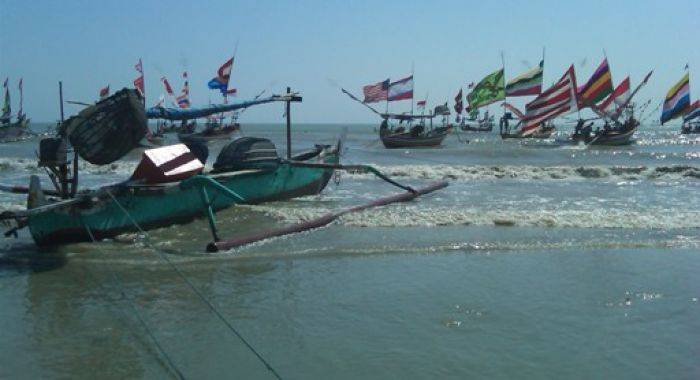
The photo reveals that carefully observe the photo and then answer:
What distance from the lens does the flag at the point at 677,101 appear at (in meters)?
47.5

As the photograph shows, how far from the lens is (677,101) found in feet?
157

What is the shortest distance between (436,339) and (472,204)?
9413mm

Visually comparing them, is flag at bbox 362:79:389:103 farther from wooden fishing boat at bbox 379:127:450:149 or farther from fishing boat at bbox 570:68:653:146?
fishing boat at bbox 570:68:653:146

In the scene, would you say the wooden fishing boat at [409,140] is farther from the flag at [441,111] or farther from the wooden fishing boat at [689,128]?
the wooden fishing boat at [689,128]

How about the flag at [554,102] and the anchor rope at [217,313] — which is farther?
the flag at [554,102]

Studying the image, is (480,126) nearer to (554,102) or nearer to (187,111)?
(554,102)

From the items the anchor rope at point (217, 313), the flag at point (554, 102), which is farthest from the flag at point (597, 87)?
the anchor rope at point (217, 313)

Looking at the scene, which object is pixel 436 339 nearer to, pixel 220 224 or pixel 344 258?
pixel 344 258

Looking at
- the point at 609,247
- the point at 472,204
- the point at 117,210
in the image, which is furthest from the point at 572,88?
the point at 117,210

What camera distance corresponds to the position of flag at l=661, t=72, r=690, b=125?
156 feet

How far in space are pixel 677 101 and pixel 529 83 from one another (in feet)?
48.6

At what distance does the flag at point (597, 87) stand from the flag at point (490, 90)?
527cm

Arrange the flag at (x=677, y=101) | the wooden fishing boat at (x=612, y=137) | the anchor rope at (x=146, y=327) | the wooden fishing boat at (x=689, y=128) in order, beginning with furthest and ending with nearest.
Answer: the wooden fishing boat at (x=689, y=128) < the flag at (x=677, y=101) < the wooden fishing boat at (x=612, y=137) < the anchor rope at (x=146, y=327)

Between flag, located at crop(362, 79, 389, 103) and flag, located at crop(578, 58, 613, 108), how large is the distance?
43.1 feet
